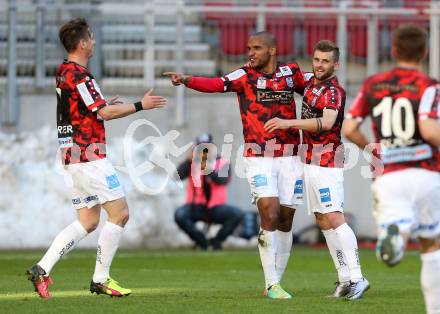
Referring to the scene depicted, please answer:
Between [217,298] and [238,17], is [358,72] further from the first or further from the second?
[217,298]

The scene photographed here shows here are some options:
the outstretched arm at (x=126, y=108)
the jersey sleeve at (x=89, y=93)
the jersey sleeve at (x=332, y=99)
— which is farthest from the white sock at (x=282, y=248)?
the jersey sleeve at (x=89, y=93)

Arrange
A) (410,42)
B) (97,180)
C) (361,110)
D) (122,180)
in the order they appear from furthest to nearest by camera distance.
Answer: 1. (122,180)
2. (97,180)
3. (361,110)
4. (410,42)

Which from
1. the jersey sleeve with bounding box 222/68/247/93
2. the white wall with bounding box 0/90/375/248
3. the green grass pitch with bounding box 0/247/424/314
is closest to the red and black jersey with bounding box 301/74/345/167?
the jersey sleeve with bounding box 222/68/247/93

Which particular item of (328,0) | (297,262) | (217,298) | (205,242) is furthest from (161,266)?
(328,0)

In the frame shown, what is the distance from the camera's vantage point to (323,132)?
1041 cm

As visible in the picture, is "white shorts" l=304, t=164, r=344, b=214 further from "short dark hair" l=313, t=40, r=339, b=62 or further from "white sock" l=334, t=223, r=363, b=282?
"short dark hair" l=313, t=40, r=339, b=62

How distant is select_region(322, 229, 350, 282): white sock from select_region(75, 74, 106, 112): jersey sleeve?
90.9 inches

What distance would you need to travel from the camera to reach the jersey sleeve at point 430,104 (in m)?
7.70

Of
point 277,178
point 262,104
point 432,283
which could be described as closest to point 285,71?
point 262,104

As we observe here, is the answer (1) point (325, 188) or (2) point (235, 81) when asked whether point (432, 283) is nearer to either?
(1) point (325, 188)

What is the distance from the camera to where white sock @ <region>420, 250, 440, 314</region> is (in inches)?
301

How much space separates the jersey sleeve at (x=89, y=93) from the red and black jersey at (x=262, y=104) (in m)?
0.93

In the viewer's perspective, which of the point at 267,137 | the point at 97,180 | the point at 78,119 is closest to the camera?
the point at 97,180

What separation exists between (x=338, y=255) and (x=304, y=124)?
1.29m
